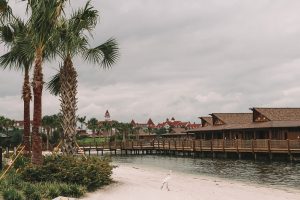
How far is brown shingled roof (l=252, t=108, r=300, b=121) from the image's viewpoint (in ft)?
165

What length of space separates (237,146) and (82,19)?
3251 centimetres

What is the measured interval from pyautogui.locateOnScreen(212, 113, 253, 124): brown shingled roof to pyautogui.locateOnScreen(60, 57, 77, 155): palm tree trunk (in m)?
46.9

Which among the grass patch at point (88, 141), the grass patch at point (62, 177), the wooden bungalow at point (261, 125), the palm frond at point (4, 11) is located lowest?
the grass patch at point (88, 141)

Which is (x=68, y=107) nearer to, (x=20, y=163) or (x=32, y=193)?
(x=20, y=163)

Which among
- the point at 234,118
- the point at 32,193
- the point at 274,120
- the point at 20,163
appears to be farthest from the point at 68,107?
the point at 234,118

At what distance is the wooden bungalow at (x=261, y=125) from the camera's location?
153ft

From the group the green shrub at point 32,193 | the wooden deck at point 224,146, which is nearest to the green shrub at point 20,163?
the green shrub at point 32,193

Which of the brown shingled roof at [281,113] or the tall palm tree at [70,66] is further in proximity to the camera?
the brown shingled roof at [281,113]

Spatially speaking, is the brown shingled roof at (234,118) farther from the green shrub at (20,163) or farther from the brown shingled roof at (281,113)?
the green shrub at (20,163)

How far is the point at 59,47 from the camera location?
53.2ft

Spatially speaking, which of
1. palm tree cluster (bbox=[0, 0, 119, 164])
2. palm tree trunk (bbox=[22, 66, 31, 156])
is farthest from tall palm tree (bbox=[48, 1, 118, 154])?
palm tree trunk (bbox=[22, 66, 31, 156])

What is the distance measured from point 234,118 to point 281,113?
39.3 ft

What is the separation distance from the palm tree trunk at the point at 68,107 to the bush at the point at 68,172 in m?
1.32

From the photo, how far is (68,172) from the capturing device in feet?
46.7
